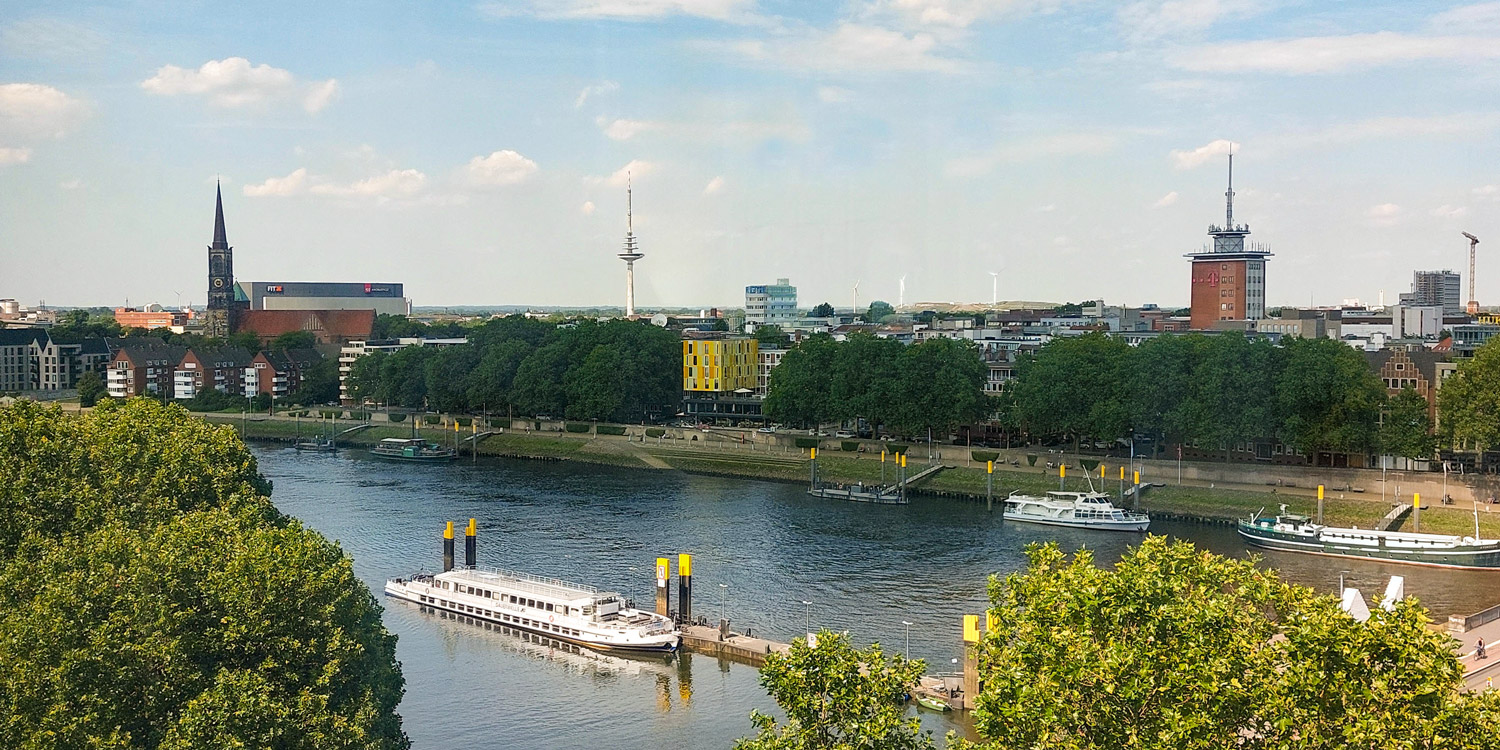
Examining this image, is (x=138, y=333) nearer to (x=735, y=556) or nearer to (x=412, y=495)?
(x=412, y=495)

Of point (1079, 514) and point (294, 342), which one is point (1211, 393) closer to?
→ point (1079, 514)

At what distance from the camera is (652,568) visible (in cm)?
3562

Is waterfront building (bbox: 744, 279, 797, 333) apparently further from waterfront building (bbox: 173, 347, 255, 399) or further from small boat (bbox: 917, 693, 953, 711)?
small boat (bbox: 917, 693, 953, 711)

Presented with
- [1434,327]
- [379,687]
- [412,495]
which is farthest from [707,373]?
[379,687]

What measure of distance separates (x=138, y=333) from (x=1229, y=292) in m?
87.8

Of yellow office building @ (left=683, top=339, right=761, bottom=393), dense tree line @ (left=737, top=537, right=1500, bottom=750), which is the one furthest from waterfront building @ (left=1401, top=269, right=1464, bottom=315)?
dense tree line @ (left=737, top=537, right=1500, bottom=750)

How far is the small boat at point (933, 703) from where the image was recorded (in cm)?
2305

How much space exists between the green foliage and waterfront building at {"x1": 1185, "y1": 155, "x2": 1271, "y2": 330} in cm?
8152

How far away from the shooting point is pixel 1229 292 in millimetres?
92000

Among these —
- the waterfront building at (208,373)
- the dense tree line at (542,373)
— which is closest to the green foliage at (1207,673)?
the dense tree line at (542,373)

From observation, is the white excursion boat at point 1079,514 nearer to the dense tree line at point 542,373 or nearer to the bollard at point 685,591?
the bollard at point 685,591

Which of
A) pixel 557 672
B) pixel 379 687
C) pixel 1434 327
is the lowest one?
pixel 557 672

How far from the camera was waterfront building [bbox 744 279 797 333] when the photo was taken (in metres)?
128

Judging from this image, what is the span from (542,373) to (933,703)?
158 ft
